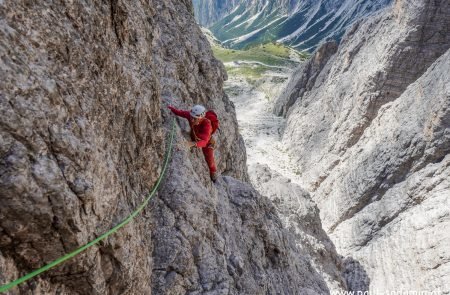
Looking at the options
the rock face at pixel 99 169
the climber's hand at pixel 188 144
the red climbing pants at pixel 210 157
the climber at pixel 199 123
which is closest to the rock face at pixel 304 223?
the rock face at pixel 99 169

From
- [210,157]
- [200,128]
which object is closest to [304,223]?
[210,157]

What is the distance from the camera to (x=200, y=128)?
11.4m

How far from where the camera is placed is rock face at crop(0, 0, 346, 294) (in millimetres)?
4699

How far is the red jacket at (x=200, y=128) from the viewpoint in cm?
1115

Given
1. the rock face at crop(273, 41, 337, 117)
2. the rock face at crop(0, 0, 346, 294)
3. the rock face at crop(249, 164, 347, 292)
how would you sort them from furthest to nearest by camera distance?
the rock face at crop(273, 41, 337, 117)
the rock face at crop(249, 164, 347, 292)
the rock face at crop(0, 0, 346, 294)

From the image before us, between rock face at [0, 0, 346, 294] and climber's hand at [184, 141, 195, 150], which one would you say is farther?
climber's hand at [184, 141, 195, 150]

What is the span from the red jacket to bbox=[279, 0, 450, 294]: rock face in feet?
53.7

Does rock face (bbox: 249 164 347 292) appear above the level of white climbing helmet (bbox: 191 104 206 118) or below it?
below

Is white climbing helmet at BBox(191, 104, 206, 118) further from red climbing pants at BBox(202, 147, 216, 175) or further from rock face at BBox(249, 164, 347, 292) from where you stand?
rock face at BBox(249, 164, 347, 292)

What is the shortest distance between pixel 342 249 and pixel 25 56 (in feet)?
86.0

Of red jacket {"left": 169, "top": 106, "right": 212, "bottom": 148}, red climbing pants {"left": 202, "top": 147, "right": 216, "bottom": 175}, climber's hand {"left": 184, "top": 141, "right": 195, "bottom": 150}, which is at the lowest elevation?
red climbing pants {"left": 202, "top": 147, "right": 216, "bottom": 175}

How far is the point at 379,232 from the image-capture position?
2512 centimetres

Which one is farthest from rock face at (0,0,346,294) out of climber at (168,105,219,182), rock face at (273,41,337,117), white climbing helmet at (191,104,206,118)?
rock face at (273,41,337,117)

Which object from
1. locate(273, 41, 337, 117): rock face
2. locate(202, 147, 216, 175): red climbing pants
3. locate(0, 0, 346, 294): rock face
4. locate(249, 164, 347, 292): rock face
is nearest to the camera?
locate(0, 0, 346, 294): rock face
